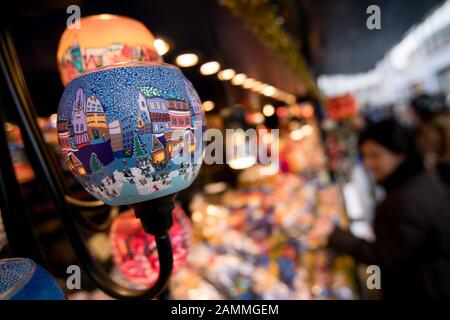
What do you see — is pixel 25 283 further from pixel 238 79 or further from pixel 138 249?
pixel 238 79

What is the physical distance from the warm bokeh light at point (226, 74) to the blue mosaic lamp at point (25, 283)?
1.32 m

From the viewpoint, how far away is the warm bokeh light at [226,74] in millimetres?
1656

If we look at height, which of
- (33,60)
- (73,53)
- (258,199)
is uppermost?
(33,60)

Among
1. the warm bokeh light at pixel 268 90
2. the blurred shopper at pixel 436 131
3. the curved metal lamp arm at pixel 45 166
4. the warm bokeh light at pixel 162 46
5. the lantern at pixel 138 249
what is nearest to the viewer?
the curved metal lamp arm at pixel 45 166

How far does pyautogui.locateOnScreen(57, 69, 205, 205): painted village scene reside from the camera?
46 cm

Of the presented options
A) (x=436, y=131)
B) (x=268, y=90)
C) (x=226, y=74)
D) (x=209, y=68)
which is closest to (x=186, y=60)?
(x=209, y=68)

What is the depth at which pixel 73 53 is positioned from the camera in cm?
74

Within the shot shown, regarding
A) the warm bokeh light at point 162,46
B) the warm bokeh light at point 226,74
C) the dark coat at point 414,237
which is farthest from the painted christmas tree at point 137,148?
the dark coat at point 414,237

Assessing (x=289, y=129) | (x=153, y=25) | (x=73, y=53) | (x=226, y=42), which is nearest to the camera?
(x=73, y=53)

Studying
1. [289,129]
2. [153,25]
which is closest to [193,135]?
[153,25]

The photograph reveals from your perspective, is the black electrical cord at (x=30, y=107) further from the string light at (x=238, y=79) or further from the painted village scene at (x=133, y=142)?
the string light at (x=238, y=79)

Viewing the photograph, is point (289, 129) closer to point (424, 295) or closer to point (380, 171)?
point (380, 171)

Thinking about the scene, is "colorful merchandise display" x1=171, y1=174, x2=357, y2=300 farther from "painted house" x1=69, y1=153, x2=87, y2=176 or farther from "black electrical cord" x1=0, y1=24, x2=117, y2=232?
"painted house" x1=69, y1=153, x2=87, y2=176
